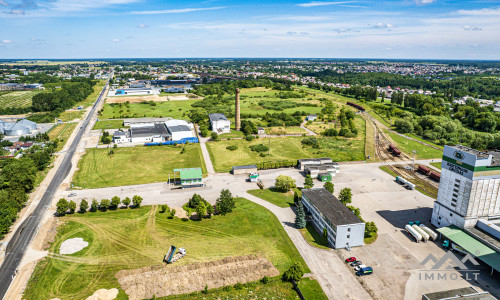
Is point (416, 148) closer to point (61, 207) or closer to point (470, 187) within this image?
point (470, 187)

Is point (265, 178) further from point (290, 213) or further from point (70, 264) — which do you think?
point (70, 264)

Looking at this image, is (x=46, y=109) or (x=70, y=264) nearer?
(x=70, y=264)

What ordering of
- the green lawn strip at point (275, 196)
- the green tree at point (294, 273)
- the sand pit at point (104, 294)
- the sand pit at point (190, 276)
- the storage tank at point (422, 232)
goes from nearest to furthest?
the sand pit at point (104, 294), the sand pit at point (190, 276), the green tree at point (294, 273), the storage tank at point (422, 232), the green lawn strip at point (275, 196)

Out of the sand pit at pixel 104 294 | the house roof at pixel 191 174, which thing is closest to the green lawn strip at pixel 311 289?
the sand pit at pixel 104 294

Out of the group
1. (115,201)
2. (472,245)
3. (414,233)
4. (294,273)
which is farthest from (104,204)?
(472,245)

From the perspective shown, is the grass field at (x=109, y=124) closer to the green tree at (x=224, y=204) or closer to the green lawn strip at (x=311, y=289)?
the green tree at (x=224, y=204)

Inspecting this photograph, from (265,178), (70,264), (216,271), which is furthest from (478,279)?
(70,264)
